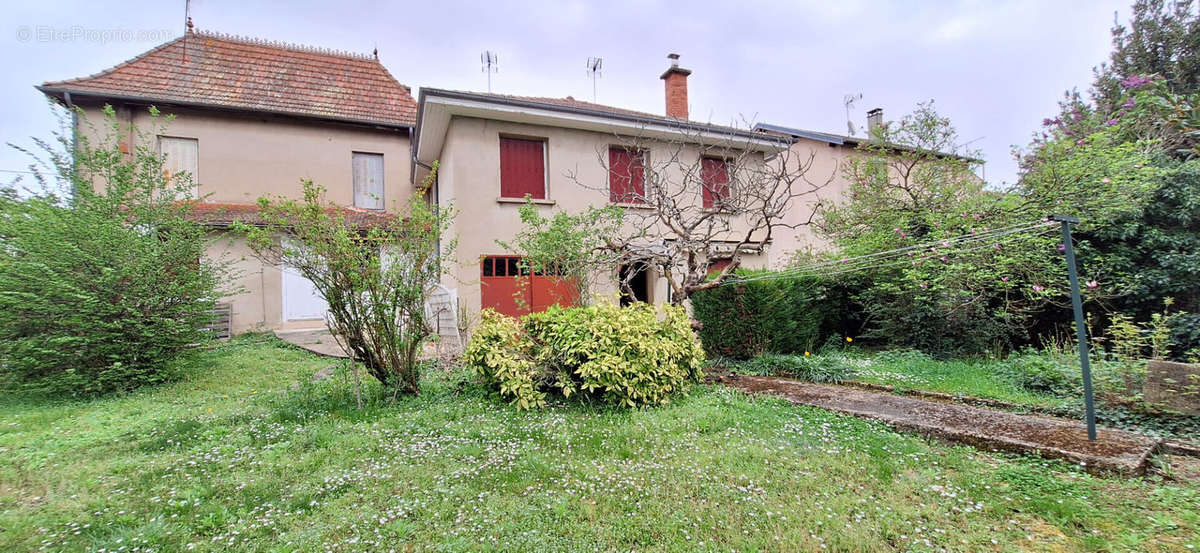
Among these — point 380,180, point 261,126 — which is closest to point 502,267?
point 380,180

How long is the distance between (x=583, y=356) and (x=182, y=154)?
12616mm

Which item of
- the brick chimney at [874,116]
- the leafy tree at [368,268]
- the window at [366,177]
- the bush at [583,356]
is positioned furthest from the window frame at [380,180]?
the brick chimney at [874,116]

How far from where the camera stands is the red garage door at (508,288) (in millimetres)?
8992

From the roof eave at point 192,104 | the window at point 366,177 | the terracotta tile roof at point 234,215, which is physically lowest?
the terracotta tile roof at point 234,215

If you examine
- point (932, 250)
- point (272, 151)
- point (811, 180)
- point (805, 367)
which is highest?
point (272, 151)

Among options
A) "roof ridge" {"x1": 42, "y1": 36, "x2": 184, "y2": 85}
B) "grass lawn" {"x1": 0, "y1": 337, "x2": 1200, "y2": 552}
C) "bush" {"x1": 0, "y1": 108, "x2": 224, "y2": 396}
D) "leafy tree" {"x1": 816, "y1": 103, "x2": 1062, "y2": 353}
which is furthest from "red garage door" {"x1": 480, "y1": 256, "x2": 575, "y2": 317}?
"roof ridge" {"x1": 42, "y1": 36, "x2": 184, "y2": 85}

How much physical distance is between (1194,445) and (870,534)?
3.03 m

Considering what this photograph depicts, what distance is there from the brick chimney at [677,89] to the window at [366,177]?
820cm

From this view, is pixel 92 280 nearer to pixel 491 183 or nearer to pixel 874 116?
pixel 491 183

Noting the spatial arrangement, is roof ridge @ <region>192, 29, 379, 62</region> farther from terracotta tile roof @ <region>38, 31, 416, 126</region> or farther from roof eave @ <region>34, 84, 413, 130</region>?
roof eave @ <region>34, 84, 413, 130</region>

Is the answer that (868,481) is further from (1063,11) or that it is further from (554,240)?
(1063,11)

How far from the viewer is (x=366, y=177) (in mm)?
13219

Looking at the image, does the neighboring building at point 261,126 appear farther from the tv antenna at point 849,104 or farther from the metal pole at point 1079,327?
the tv antenna at point 849,104

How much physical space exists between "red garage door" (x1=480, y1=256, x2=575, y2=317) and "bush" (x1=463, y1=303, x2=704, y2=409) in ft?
11.8
